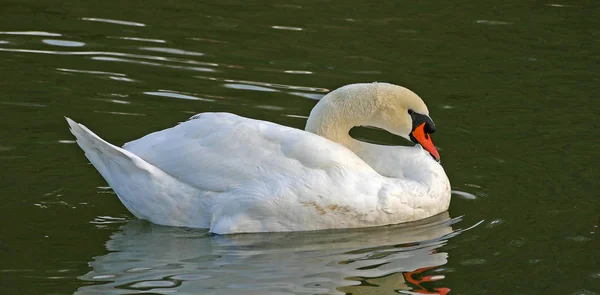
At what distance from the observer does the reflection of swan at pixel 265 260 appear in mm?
7387

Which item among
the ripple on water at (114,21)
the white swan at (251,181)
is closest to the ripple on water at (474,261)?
the white swan at (251,181)

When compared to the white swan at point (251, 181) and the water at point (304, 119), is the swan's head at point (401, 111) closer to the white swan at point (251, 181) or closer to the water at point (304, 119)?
the white swan at point (251, 181)

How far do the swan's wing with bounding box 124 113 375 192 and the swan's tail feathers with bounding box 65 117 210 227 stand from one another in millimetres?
104

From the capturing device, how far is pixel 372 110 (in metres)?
9.02

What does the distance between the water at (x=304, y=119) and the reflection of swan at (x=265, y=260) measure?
0.02m

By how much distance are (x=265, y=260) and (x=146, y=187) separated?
1.10 m

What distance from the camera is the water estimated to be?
7.71 m

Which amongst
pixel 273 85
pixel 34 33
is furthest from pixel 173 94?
pixel 34 33

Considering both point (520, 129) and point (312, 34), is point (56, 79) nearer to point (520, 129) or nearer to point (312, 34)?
A: point (312, 34)

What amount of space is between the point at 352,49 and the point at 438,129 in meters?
2.85

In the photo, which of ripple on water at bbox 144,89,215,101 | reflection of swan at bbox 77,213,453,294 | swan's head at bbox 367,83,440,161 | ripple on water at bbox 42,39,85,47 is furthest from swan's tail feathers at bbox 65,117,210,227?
ripple on water at bbox 42,39,85,47

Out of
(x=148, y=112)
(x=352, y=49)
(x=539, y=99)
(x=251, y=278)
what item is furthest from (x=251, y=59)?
(x=251, y=278)

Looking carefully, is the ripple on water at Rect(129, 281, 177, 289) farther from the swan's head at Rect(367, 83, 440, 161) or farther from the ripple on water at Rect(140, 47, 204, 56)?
the ripple on water at Rect(140, 47, 204, 56)

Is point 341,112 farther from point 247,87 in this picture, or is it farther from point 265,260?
point 247,87
